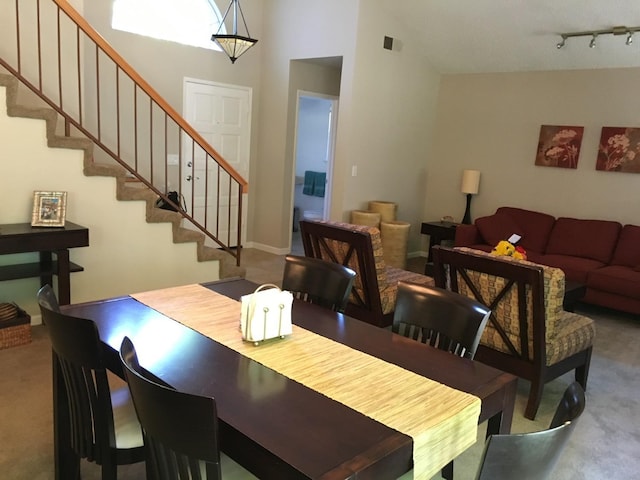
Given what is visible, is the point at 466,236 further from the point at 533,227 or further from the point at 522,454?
the point at 522,454

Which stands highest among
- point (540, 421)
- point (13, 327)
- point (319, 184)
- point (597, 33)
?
point (597, 33)

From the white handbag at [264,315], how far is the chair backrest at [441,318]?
0.53 meters

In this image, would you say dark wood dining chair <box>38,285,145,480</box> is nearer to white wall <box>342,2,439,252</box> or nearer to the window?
white wall <box>342,2,439,252</box>

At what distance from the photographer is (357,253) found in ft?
11.5

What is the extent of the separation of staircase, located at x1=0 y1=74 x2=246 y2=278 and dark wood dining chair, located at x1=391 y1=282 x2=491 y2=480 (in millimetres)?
2746

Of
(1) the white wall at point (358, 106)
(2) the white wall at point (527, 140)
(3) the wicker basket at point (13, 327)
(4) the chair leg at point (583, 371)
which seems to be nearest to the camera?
(4) the chair leg at point (583, 371)

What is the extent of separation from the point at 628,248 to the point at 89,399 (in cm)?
517

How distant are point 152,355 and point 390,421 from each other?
0.79m

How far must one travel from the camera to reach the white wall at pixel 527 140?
5457 mm

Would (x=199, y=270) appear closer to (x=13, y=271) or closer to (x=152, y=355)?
(x=13, y=271)

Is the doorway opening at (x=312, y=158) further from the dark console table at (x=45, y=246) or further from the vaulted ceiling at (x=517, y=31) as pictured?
the dark console table at (x=45, y=246)

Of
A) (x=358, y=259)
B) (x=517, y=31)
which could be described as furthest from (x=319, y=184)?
(x=358, y=259)

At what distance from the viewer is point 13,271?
11.6 ft

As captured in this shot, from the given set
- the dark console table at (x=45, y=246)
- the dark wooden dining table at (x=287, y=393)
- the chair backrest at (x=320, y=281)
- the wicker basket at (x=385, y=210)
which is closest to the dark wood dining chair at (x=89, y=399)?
the dark wooden dining table at (x=287, y=393)
